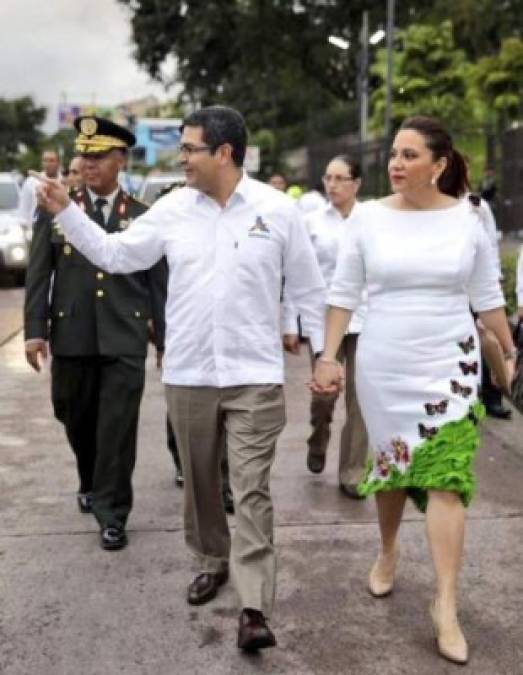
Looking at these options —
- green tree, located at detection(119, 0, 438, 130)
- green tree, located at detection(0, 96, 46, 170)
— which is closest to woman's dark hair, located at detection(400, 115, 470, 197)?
green tree, located at detection(119, 0, 438, 130)

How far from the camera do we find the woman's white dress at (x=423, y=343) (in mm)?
3494

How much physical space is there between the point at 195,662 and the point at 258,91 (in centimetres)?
4038

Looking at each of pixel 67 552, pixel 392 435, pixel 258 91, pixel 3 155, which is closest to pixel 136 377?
pixel 67 552

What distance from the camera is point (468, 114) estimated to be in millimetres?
28812

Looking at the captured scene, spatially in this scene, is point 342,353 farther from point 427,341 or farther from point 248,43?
point 248,43

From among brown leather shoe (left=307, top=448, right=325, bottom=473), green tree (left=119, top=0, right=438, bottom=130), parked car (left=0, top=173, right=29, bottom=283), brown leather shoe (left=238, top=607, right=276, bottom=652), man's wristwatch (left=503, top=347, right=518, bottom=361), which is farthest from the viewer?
green tree (left=119, top=0, right=438, bottom=130)

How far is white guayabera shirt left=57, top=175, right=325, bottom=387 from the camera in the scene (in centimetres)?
358

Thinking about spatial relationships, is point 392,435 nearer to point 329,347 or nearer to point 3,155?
point 329,347

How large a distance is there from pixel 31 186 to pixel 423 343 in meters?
10.7

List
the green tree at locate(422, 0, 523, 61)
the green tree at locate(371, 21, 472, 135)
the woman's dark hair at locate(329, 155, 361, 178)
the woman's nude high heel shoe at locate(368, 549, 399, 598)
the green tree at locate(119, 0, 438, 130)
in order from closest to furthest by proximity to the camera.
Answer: the woman's nude high heel shoe at locate(368, 549, 399, 598), the woman's dark hair at locate(329, 155, 361, 178), the green tree at locate(371, 21, 472, 135), the green tree at locate(422, 0, 523, 61), the green tree at locate(119, 0, 438, 130)

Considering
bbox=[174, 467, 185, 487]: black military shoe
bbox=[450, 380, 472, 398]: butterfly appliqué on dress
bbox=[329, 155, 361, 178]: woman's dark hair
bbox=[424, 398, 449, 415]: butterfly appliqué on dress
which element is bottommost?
bbox=[174, 467, 185, 487]: black military shoe

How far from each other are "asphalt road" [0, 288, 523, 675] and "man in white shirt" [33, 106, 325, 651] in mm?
317

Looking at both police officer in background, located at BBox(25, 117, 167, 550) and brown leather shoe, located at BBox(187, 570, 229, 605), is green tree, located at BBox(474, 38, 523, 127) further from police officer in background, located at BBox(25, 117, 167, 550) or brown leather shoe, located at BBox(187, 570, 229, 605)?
brown leather shoe, located at BBox(187, 570, 229, 605)

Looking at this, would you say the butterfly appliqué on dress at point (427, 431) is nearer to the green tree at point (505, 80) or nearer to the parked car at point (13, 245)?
the parked car at point (13, 245)
